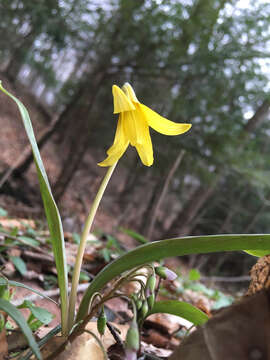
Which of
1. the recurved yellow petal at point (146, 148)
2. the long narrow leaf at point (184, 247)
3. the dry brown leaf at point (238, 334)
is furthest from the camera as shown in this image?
the recurved yellow petal at point (146, 148)

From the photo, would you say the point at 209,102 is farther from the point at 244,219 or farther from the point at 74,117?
the point at 244,219

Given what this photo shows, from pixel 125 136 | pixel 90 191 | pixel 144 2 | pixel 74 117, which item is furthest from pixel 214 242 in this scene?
pixel 90 191

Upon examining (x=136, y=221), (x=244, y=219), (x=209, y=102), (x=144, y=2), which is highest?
(x=144, y=2)

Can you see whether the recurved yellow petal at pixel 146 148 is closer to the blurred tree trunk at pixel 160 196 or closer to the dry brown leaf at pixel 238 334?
the dry brown leaf at pixel 238 334

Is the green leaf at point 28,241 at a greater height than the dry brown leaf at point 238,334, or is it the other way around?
the dry brown leaf at point 238,334

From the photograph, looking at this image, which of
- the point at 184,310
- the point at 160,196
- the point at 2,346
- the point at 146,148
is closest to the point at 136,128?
the point at 146,148

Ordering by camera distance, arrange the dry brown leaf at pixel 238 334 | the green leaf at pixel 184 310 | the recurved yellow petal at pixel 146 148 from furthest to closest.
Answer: the recurved yellow petal at pixel 146 148
the green leaf at pixel 184 310
the dry brown leaf at pixel 238 334

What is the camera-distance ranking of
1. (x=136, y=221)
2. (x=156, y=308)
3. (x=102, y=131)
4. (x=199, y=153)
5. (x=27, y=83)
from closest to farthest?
(x=156, y=308) → (x=199, y=153) → (x=102, y=131) → (x=136, y=221) → (x=27, y=83)

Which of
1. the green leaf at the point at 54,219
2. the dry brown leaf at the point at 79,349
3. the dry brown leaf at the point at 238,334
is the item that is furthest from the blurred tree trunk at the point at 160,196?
the dry brown leaf at the point at 238,334
